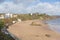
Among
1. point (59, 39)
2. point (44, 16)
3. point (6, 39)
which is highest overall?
point (6, 39)

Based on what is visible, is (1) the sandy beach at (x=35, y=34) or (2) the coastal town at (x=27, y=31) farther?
(1) the sandy beach at (x=35, y=34)

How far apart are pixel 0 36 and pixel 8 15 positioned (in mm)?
42393

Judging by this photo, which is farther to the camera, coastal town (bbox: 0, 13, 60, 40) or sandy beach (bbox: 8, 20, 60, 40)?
sandy beach (bbox: 8, 20, 60, 40)

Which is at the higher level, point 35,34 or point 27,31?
point 35,34

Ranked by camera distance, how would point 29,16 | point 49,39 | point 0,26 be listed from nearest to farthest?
point 0,26 → point 49,39 → point 29,16

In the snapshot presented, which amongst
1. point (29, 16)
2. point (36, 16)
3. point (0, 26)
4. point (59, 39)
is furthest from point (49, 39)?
point (36, 16)

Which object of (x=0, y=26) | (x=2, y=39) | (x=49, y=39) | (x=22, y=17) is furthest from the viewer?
(x=22, y=17)

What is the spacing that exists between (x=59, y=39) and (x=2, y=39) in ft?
36.3

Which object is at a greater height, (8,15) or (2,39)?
(2,39)

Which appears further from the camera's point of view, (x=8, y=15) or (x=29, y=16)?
(x=29, y=16)

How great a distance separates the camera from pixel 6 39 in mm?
5387

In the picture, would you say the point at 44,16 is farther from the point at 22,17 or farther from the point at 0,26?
the point at 0,26

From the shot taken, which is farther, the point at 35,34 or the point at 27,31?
the point at 27,31

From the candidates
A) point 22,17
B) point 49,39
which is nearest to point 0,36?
point 49,39
